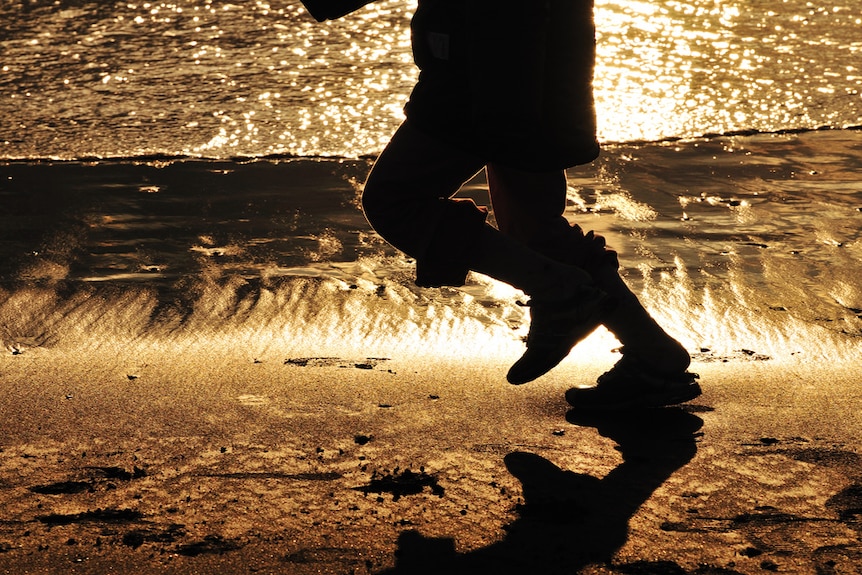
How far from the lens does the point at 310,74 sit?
533cm

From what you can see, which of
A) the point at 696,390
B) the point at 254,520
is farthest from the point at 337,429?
the point at 696,390

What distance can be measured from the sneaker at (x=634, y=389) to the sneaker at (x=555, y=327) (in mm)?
152

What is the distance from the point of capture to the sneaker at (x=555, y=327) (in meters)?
2.37

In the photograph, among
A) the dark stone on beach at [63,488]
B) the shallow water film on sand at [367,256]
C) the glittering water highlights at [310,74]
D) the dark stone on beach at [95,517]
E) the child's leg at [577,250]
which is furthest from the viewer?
the glittering water highlights at [310,74]

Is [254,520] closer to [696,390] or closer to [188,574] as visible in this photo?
[188,574]

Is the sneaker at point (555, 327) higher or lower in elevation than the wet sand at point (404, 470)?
higher

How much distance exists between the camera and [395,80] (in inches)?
206

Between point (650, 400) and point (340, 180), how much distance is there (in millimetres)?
1928

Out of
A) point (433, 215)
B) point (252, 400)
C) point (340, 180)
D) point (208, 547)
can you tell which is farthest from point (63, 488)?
point (340, 180)

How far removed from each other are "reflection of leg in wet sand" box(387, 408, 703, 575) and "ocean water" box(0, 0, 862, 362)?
1.44ft

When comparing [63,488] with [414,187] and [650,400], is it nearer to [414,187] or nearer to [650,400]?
[414,187]

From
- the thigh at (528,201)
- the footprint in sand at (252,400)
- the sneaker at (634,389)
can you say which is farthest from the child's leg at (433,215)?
the footprint in sand at (252,400)

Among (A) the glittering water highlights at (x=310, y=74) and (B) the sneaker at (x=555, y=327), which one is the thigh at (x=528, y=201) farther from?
(A) the glittering water highlights at (x=310, y=74)

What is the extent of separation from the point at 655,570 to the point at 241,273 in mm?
1795
